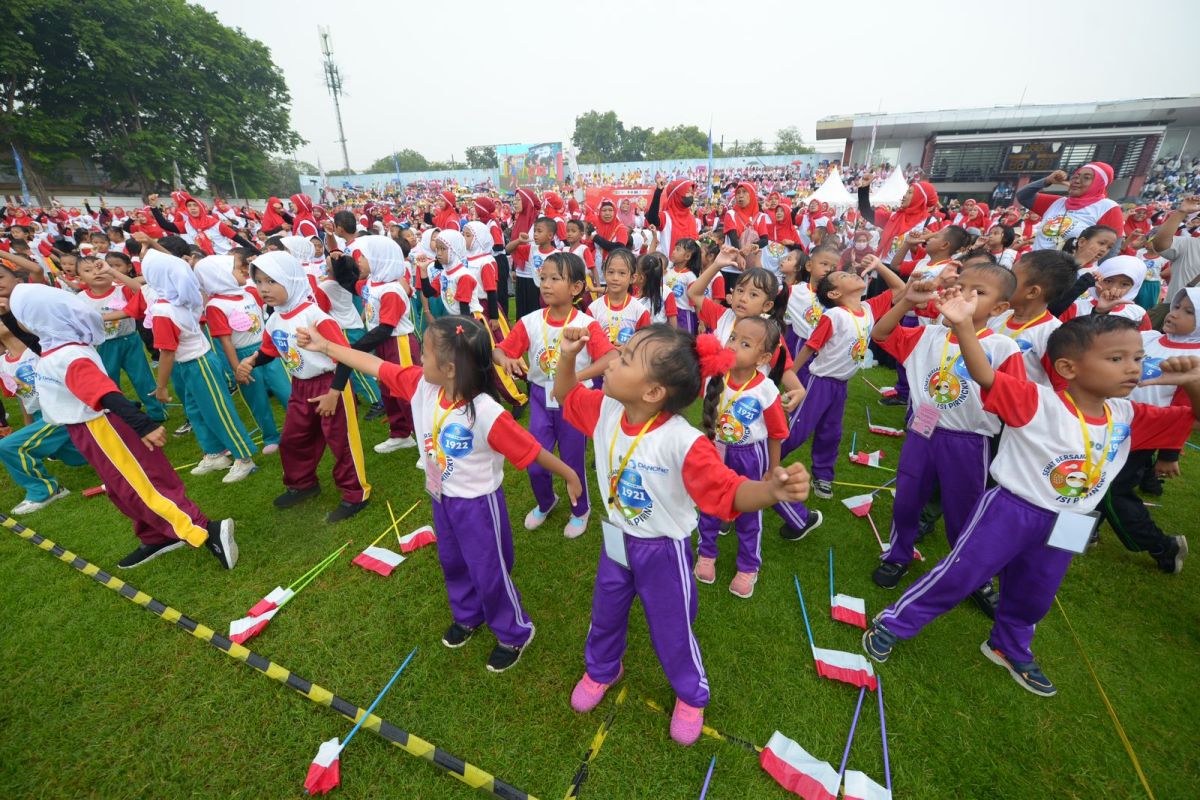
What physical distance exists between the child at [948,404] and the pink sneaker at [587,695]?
2367 millimetres

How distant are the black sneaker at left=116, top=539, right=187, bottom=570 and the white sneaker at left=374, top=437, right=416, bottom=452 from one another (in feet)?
6.21

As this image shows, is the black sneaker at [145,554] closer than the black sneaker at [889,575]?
No

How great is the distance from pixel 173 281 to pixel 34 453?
1.99 meters

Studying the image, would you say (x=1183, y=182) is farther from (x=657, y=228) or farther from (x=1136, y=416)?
(x=1136, y=416)

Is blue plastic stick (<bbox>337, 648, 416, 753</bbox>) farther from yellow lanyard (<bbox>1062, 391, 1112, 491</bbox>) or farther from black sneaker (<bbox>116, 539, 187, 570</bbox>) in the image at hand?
yellow lanyard (<bbox>1062, 391, 1112, 491</bbox>)

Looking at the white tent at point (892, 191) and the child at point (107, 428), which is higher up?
the white tent at point (892, 191)

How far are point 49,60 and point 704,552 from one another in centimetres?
4389

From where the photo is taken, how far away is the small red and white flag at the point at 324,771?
2.34 metres

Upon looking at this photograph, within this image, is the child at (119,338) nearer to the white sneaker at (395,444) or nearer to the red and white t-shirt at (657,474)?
the white sneaker at (395,444)

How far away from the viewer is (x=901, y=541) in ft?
11.5

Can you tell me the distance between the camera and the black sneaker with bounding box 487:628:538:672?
9.60 ft

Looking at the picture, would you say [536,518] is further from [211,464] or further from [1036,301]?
[1036,301]

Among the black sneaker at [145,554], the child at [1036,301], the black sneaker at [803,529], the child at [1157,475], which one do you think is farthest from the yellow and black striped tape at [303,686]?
the child at [1157,475]

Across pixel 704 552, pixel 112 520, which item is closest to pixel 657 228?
pixel 704 552
